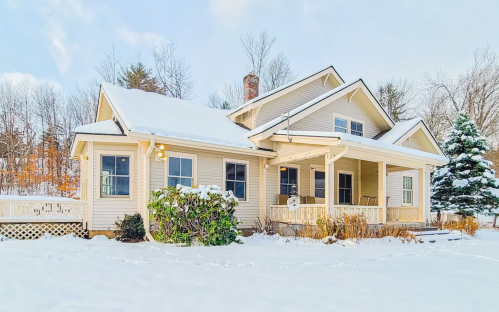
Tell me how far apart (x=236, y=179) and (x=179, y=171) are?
76.9 inches

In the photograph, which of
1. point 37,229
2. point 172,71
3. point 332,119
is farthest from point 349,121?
point 172,71

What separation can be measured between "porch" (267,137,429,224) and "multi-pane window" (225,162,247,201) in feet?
3.00

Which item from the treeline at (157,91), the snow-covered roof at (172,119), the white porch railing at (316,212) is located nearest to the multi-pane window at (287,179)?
the white porch railing at (316,212)

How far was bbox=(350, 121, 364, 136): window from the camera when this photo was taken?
13.5m

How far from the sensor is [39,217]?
8820 millimetres

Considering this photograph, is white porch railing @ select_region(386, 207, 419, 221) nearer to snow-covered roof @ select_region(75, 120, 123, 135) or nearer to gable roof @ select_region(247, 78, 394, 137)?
gable roof @ select_region(247, 78, 394, 137)

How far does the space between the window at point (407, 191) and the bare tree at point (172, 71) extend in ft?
57.3

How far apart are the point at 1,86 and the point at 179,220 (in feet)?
79.8

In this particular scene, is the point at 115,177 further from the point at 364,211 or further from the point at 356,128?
the point at 356,128

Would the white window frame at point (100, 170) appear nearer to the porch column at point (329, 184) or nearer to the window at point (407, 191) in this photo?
the porch column at point (329, 184)

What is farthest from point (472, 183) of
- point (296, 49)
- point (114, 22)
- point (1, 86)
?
point (1, 86)

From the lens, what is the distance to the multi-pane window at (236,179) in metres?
10.3

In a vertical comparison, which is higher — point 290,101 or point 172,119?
point 290,101

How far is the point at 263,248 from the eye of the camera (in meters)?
7.20
